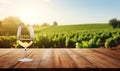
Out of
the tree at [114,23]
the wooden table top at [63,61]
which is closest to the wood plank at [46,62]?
the wooden table top at [63,61]

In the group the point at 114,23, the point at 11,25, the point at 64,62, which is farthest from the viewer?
the point at 114,23

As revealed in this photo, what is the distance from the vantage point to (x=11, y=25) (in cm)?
4969

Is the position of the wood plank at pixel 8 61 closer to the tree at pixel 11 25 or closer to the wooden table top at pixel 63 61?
the wooden table top at pixel 63 61

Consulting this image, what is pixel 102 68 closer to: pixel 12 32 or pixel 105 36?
pixel 105 36

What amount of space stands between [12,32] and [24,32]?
149 ft

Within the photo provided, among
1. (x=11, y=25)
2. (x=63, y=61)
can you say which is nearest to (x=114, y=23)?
(x=11, y=25)

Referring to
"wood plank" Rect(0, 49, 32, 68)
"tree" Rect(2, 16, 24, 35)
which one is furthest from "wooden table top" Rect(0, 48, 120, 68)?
"tree" Rect(2, 16, 24, 35)

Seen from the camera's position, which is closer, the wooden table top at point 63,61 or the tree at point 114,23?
the wooden table top at point 63,61

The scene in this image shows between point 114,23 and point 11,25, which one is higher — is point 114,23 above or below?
below

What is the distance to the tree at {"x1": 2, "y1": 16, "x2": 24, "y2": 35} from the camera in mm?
46612

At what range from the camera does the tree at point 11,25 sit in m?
46.6

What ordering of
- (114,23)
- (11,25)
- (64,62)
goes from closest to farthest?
(64,62)
(11,25)
(114,23)

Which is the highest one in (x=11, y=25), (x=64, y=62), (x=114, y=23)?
(x=11, y=25)

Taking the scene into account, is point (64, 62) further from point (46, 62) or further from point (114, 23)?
point (114, 23)
